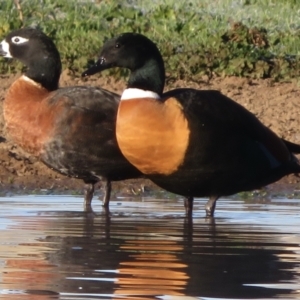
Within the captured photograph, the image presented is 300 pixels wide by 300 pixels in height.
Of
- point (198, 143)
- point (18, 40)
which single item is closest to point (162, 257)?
point (198, 143)

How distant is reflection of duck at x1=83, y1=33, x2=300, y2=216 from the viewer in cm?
940

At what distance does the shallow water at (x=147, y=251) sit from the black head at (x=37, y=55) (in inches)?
47.9

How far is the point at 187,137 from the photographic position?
9398mm

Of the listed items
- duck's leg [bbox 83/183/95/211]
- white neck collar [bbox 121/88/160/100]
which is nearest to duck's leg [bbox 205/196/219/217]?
white neck collar [bbox 121/88/160/100]

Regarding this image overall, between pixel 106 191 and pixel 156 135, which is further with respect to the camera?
pixel 106 191

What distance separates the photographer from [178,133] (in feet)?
30.8

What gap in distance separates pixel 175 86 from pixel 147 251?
644cm

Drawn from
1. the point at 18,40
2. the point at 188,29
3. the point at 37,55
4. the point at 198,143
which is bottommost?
the point at 198,143

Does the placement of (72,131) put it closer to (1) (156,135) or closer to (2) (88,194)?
(2) (88,194)

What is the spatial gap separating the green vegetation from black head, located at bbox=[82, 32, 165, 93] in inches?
146

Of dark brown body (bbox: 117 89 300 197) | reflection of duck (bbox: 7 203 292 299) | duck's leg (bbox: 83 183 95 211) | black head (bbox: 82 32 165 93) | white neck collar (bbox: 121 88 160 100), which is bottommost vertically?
reflection of duck (bbox: 7 203 292 299)

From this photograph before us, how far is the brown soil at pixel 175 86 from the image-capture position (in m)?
12.1

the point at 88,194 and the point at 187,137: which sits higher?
the point at 187,137

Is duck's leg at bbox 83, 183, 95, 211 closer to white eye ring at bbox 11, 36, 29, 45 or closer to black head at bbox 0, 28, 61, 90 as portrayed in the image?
black head at bbox 0, 28, 61, 90
